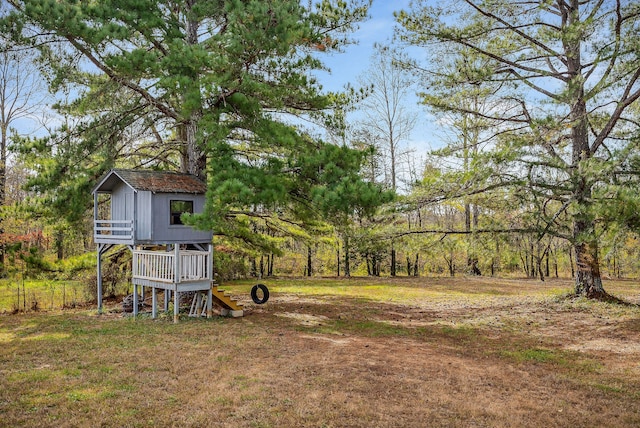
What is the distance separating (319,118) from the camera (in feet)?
40.3

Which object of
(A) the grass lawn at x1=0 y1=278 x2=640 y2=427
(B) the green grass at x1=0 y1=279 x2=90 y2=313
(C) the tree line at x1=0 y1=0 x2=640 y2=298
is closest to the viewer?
(A) the grass lawn at x1=0 y1=278 x2=640 y2=427

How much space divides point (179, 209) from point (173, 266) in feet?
7.34

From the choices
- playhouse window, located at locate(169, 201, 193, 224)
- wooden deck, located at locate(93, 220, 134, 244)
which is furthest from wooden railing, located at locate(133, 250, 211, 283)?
playhouse window, located at locate(169, 201, 193, 224)

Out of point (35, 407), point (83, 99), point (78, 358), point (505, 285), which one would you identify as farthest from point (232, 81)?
point (505, 285)

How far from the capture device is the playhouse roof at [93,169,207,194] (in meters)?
10.8

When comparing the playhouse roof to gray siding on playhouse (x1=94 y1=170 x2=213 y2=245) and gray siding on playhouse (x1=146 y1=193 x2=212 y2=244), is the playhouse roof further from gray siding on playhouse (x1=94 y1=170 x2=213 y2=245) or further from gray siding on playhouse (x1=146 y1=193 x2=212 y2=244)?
gray siding on playhouse (x1=146 y1=193 x2=212 y2=244)

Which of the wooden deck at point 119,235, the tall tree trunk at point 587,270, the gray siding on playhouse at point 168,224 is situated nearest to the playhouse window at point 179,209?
the gray siding on playhouse at point 168,224

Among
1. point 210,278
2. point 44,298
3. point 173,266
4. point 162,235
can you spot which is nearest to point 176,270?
point 173,266

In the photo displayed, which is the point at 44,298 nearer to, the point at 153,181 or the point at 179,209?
the point at 179,209

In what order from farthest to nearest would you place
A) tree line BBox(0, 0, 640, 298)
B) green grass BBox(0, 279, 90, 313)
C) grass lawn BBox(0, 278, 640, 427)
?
green grass BBox(0, 279, 90, 313), tree line BBox(0, 0, 640, 298), grass lawn BBox(0, 278, 640, 427)

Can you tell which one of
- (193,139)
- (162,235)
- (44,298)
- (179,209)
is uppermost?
(193,139)

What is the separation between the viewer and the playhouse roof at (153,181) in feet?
35.5

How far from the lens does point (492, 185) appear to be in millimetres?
11477

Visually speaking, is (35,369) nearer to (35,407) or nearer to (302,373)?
(35,407)
